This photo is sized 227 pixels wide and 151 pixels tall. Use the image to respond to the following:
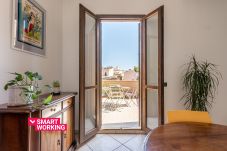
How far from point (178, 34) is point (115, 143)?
2383 millimetres

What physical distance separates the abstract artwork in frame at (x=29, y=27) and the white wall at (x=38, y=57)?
0.07 m

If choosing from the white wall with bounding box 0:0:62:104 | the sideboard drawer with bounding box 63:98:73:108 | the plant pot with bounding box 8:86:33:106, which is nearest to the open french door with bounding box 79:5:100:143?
the sideboard drawer with bounding box 63:98:73:108

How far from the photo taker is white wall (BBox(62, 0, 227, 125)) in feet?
11.5

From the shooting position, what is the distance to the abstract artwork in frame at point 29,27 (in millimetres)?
2002

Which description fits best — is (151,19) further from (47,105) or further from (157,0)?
(47,105)

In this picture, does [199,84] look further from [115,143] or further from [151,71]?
[115,143]

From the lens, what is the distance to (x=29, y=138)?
1572mm

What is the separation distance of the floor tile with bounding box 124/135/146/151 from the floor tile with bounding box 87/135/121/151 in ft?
0.59

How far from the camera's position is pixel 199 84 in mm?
3152

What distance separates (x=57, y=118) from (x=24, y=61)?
815mm

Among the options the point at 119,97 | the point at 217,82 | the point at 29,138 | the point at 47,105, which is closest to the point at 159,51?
the point at 217,82

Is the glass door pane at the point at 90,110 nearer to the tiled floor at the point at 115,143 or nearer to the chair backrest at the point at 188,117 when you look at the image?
the tiled floor at the point at 115,143

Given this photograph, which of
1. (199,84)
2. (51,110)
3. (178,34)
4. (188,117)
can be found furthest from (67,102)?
(178,34)

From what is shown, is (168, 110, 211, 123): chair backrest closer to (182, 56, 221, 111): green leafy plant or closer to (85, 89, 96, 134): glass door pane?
(182, 56, 221, 111): green leafy plant
